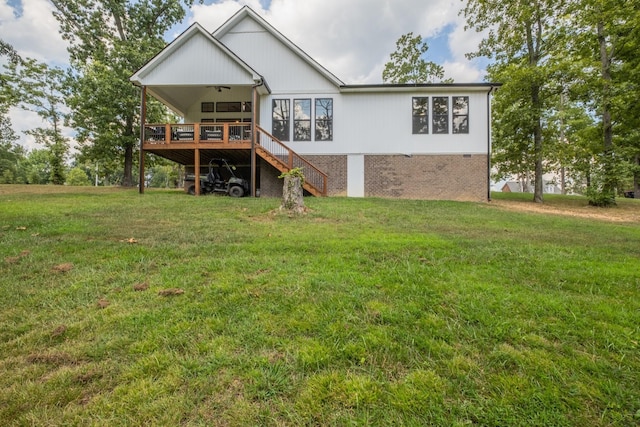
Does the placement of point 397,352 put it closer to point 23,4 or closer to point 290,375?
point 290,375

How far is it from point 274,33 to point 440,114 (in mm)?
8390

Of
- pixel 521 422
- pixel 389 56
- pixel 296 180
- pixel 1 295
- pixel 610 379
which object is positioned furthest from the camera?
pixel 389 56

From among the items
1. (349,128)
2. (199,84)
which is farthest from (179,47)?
(349,128)

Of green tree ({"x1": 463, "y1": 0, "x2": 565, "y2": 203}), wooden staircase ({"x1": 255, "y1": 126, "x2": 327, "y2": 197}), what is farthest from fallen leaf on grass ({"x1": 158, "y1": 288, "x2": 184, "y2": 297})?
green tree ({"x1": 463, "y1": 0, "x2": 565, "y2": 203})

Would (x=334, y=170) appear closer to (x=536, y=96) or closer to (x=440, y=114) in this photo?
(x=440, y=114)

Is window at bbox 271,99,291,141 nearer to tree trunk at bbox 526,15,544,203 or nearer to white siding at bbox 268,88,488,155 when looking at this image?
white siding at bbox 268,88,488,155

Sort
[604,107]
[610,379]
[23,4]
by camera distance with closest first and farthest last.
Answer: [610,379], [23,4], [604,107]

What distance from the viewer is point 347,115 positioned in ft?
44.7

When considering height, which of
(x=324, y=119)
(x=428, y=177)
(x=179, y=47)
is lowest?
(x=428, y=177)

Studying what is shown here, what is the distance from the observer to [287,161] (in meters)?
12.9

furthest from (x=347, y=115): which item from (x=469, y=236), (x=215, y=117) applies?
(x=469, y=236)

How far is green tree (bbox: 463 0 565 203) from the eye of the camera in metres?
13.2

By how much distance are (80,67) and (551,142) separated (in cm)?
2507

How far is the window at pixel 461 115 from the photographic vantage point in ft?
43.4
